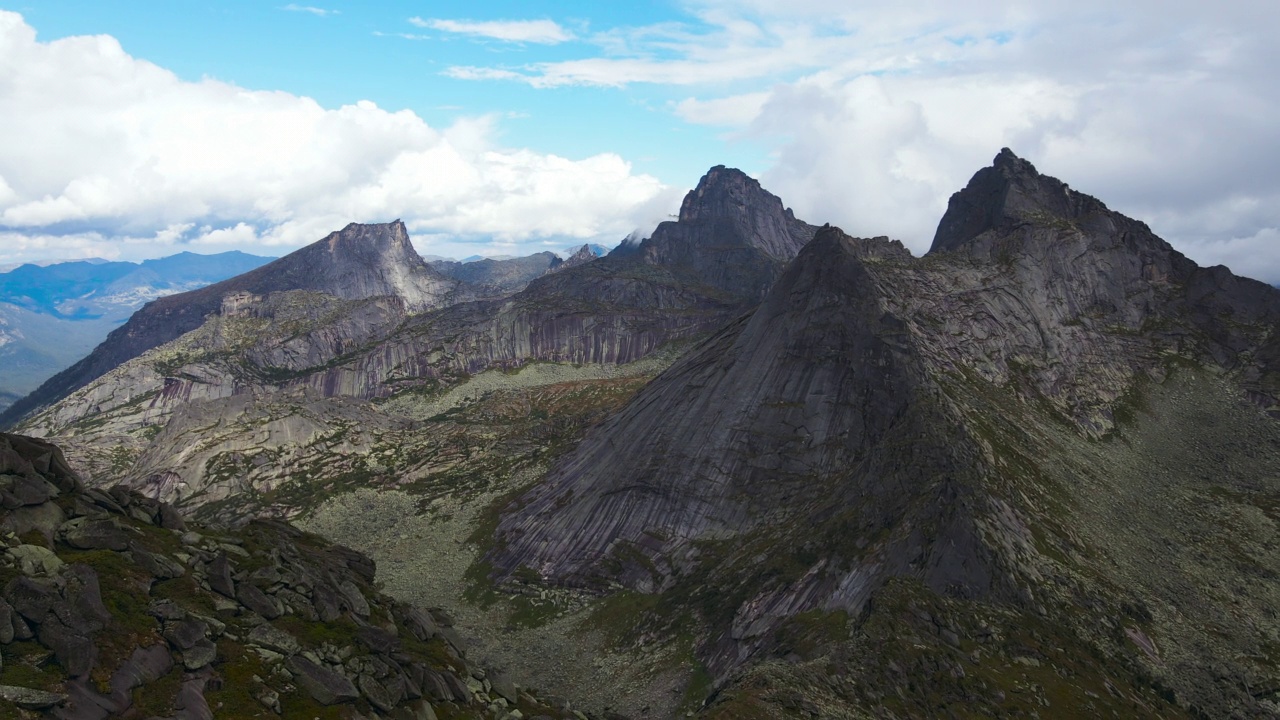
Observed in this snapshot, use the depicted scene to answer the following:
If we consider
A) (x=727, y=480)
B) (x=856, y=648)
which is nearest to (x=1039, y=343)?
(x=727, y=480)

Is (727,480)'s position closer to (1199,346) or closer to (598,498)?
(598,498)

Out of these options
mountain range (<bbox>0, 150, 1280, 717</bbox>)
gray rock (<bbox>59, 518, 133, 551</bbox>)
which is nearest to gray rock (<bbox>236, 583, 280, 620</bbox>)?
gray rock (<bbox>59, 518, 133, 551</bbox>)

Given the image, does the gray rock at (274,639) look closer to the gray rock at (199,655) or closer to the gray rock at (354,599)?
the gray rock at (199,655)

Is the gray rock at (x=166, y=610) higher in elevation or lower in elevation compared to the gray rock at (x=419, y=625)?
higher

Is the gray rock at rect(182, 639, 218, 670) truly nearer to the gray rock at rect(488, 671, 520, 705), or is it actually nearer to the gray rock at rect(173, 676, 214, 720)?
the gray rock at rect(173, 676, 214, 720)

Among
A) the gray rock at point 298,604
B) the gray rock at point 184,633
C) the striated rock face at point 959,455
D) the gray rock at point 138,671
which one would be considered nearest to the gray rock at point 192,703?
the gray rock at point 138,671

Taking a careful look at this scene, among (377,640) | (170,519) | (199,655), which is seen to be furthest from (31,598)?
(377,640)
